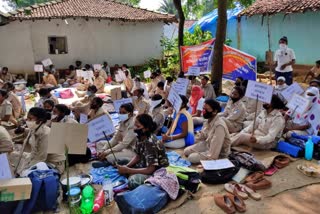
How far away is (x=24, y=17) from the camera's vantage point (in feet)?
44.4

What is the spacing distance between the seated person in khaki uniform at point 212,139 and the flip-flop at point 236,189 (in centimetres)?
50

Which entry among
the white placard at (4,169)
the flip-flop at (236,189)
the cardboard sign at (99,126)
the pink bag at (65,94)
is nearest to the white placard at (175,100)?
the cardboard sign at (99,126)

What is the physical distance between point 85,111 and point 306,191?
485cm

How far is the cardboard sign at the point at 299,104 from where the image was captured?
5.48 meters

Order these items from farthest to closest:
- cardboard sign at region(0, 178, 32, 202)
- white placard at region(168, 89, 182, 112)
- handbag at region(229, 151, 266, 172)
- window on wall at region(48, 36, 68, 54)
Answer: window on wall at region(48, 36, 68, 54)
white placard at region(168, 89, 182, 112)
handbag at region(229, 151, 266, 172)
cardboard sign at region(0, 178, 32, 202)

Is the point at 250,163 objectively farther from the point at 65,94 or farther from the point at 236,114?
the point at 65,94

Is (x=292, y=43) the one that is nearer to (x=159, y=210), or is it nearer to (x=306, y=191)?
(x=306, y=191)

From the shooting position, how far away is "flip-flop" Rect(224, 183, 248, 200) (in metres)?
4.04

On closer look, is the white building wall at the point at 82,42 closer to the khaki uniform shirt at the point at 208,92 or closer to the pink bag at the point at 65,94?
the pink bag at the point at 65,94

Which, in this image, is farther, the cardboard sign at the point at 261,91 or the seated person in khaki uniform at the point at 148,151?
the cardboard sign at the point at 261,91

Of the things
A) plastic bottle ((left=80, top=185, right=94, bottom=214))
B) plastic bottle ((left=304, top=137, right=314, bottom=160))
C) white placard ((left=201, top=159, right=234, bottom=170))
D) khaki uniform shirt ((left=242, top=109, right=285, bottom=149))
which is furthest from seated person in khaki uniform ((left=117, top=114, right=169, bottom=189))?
plastic bottle ((left=304, top=137, right=314, bottom=160))

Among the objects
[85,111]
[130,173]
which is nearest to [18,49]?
[85,111]

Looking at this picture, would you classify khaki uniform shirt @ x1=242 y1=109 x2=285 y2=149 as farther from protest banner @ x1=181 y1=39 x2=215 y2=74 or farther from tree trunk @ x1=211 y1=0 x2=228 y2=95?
protest banner @ x1=181 y1=39 x2=215 y2=74

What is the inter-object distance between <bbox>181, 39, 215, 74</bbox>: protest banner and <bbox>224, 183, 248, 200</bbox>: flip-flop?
19.0 ft
